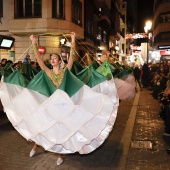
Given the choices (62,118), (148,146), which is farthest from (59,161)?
(148,146)

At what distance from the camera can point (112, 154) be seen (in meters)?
6.45

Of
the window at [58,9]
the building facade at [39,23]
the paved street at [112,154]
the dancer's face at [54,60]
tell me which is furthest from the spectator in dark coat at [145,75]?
the dancer's face at [54,60]

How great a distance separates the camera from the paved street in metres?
5.71

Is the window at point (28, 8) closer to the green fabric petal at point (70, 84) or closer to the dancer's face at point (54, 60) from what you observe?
the dancer's face at point (54, 60)

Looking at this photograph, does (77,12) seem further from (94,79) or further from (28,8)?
(94,79)

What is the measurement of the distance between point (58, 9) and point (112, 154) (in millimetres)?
16258

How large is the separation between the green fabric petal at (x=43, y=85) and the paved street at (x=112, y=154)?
1433 millimetres

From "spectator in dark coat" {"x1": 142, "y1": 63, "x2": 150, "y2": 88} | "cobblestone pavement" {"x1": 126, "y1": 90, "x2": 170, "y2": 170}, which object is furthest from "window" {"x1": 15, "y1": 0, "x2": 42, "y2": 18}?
"cobblestone pavement" {"x1": 126, "y1": 90, "x2": 170, "y2": 170}

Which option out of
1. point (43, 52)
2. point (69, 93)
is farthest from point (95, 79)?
point (43, 52)

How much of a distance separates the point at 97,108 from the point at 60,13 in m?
17.1

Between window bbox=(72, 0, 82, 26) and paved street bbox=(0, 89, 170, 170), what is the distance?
15.2m

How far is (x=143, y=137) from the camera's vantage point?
7906 millimetres

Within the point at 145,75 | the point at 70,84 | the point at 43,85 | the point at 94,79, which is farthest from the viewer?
the point at 145,75

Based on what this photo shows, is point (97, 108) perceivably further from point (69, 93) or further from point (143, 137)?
point (143, 137)
